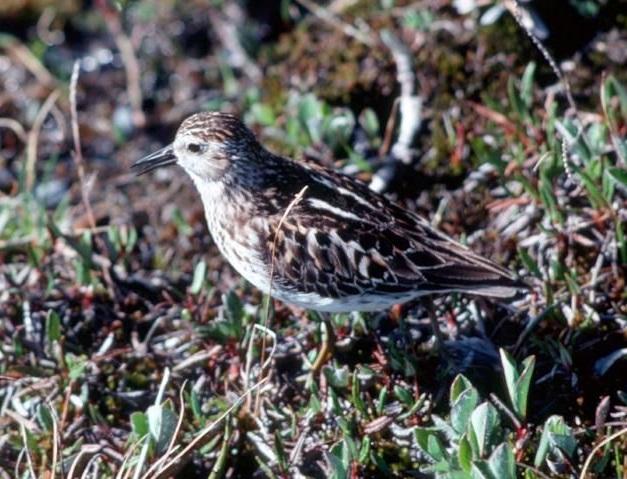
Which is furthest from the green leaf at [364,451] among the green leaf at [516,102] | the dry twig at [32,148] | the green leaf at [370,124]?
the dry twig at [32,148]

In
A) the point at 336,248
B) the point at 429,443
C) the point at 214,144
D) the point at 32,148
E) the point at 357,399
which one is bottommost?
the point at 429,443

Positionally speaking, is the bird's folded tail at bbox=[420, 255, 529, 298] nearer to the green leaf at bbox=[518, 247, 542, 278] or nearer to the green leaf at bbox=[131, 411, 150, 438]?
the green leaf at bbox=[518, 247, 542, 278]

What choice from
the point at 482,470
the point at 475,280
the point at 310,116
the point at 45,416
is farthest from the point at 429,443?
the point at 310,116

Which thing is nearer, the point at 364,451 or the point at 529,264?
the point at 364,451

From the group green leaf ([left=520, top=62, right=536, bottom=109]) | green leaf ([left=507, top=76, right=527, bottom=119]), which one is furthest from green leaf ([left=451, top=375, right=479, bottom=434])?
green leaf ([left=520, top=62, right=536, bottom=109])

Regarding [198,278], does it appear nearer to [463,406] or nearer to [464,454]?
[463,406]

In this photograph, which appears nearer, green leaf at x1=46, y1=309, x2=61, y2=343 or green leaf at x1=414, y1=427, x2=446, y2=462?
green leaf at x1=414, y1=427, x2=446, y2=462

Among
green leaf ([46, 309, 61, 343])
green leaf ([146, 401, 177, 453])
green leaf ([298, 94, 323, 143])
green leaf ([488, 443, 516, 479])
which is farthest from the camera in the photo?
green leaf ([298, 94, 323, 143])
